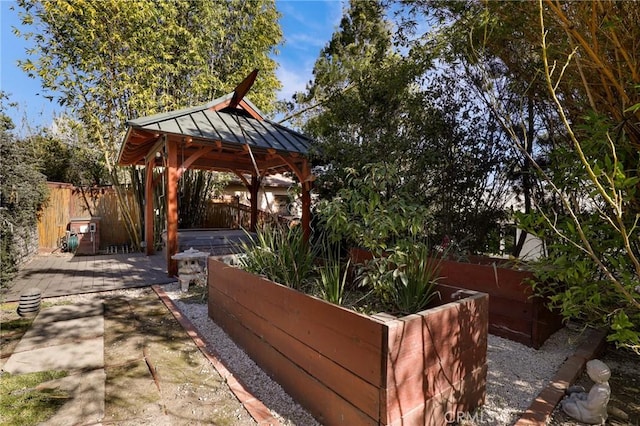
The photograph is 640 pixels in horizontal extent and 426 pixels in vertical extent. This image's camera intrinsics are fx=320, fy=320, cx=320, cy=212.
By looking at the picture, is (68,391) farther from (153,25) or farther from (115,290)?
(153,25)

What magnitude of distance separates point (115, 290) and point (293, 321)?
393 centimetres

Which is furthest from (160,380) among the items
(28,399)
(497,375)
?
(497,375)

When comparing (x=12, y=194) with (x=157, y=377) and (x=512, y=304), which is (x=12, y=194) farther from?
(x=512, y=304)

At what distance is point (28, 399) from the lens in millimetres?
2158

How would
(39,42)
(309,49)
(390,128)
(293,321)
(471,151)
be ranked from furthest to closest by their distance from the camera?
(309,49) → (39,42) → (390,128) → (471,151) → (293,321)

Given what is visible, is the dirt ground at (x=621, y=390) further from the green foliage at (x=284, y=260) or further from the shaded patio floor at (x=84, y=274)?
the shaded patio floor at (x=84, y=274)

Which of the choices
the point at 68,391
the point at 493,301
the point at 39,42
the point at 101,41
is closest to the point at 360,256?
the point at 493,301

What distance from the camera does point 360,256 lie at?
4047 millimetres

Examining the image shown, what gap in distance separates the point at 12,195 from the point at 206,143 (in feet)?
11.7

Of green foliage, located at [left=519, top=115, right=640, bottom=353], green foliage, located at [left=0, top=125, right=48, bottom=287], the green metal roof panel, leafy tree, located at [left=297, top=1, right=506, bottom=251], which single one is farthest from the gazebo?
green foliage, located at [left=519, top=115, right=640, bottom=353]

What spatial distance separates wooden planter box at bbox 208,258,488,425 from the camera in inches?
62.8

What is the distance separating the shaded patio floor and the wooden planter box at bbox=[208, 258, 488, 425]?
3.86 metres

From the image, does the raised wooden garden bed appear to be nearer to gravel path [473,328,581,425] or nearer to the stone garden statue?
gravel path [473,328,581,425]

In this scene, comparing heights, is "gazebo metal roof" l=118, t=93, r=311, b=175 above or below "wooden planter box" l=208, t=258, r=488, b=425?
above
